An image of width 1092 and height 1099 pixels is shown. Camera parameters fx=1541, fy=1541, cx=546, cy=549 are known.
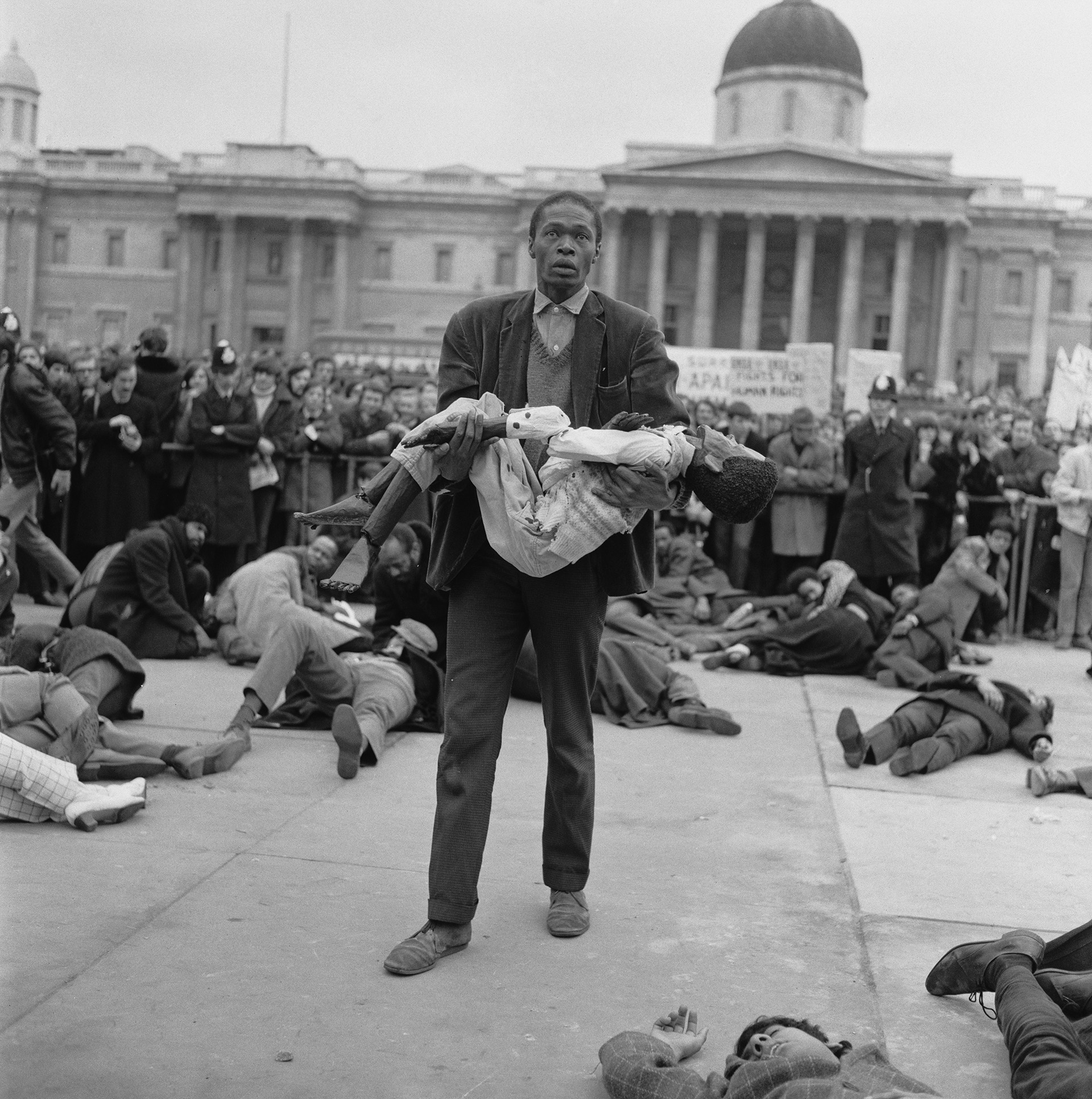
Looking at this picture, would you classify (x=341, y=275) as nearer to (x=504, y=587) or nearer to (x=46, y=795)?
(x=46, y=795)

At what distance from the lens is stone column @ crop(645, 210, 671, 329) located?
209 feet

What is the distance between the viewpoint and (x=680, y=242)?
6638 cm

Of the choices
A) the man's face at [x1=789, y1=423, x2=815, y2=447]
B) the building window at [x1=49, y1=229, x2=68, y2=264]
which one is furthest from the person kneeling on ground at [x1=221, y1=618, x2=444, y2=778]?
the building window at [x1=49, y1=229, x2=68, y2=264]

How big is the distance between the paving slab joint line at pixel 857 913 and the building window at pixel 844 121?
6042cm

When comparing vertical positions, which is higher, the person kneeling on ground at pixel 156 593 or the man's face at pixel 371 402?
the man's face at pixel 371 402

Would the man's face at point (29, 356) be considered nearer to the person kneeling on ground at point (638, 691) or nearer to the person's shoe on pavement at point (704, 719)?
the person kneeling on ground at point (638, 691)

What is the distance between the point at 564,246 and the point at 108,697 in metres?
3.85

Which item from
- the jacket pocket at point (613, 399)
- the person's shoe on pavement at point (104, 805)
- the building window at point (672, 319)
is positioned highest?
the building window at point (672, 319)

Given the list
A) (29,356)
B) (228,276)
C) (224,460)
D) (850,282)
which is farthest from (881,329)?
(29,356)

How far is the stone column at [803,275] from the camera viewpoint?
6316cm

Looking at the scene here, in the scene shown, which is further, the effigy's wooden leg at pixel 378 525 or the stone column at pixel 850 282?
the stone column at pixel 850 282

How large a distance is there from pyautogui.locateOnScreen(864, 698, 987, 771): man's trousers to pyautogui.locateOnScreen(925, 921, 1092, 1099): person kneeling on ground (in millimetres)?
3130

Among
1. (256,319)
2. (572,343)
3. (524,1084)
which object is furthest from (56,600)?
(256,319)

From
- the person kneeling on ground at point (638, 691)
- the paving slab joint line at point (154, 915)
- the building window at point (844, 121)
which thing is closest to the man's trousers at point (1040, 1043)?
the paving slab joint line at point (154, 915)
